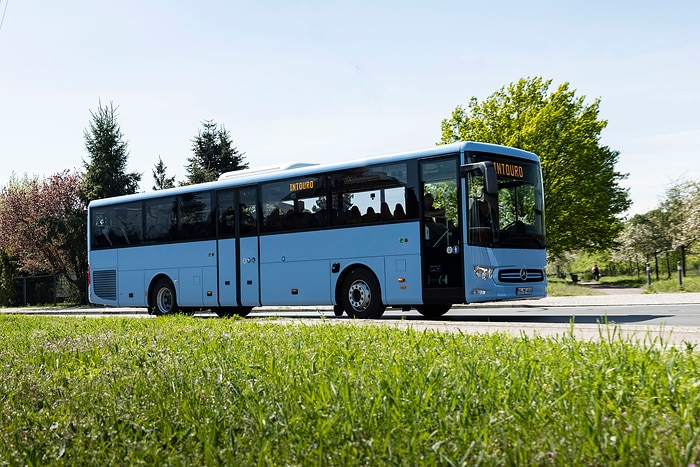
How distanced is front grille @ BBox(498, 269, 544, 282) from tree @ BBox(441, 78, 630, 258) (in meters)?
25.9

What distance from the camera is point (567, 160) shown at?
41.8 meters

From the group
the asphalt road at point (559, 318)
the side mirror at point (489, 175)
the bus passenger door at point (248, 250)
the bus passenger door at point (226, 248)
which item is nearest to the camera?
the asphalt road at point (559, 318)

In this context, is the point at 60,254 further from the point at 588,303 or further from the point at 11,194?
the point at 588,303

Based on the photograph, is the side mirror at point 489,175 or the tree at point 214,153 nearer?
the side mirror at point 489,175

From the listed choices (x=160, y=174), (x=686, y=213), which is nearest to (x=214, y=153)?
(x=160, y=174)

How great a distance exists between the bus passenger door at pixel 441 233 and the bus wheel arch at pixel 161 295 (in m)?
8.45

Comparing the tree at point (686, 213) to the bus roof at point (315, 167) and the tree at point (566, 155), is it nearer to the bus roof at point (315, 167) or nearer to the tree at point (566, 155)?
Answer: the tree at point (566, 155)

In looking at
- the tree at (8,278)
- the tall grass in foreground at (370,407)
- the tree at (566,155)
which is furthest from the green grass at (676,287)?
the tree at (8,278)

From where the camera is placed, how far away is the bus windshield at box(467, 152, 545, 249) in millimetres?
14750

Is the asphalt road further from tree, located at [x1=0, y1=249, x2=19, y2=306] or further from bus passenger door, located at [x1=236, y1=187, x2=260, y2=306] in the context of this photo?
tree, located at [x1=0, y1=249, x2=19, y2=306]

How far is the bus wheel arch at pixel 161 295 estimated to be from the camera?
830 inches

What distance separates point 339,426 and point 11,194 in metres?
41.9

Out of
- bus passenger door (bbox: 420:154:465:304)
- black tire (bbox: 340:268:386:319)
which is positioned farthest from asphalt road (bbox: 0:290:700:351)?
bus passenger door (bbox: 420:154:465:304)

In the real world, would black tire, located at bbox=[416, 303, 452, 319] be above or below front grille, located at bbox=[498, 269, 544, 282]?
below
